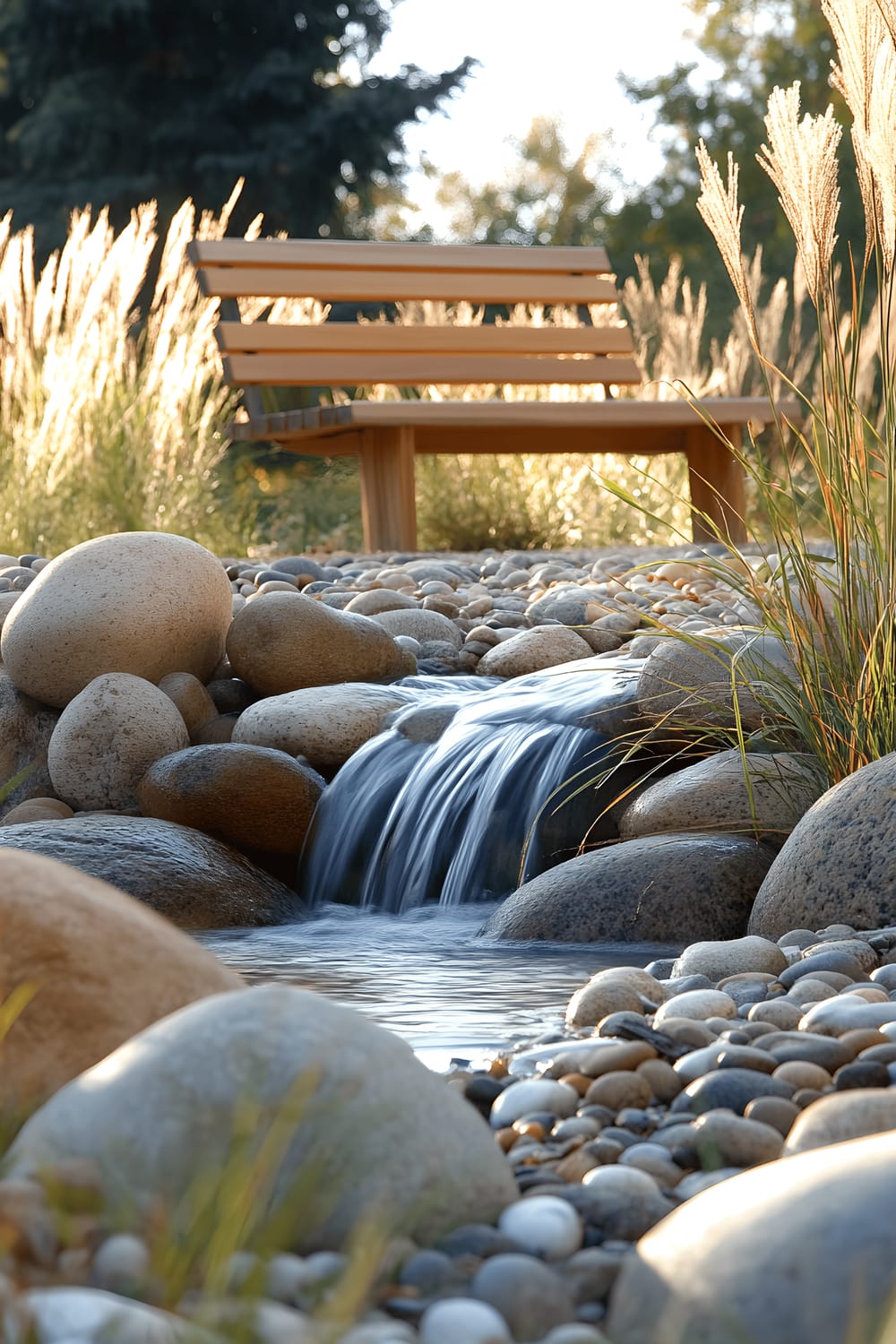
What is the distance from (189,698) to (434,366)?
3.66 metres

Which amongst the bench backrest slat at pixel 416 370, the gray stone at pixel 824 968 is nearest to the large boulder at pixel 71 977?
the gray stone at pixel 824 968

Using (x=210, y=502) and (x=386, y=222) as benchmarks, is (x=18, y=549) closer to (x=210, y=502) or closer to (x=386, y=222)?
(x=210, y=502)

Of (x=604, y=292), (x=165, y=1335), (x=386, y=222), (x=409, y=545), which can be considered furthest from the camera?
(x=386, y=222)

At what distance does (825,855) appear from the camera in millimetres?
3035

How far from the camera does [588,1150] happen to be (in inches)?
72.8

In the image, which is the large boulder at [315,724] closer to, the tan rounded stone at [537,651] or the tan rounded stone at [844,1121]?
the tan rounded stone at [537,651]

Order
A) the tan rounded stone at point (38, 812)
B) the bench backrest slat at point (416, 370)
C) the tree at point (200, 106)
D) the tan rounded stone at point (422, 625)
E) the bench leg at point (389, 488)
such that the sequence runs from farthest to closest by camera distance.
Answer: the tree at point (200, 106) → the bench backrest slat at point (416, 370) → the bench leg at point (389, 488) → the tan rounded stone at point (422, 625) → the tan rounded stone at point (38, 812)

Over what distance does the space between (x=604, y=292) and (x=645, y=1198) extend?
7.81 m

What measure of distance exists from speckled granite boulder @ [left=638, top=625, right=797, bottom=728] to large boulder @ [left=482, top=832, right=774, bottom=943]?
31 cm

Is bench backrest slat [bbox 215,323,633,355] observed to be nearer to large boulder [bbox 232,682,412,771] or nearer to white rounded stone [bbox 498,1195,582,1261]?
large boulder [bbox 232,682,412,771]

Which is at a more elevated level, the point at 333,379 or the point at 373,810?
the point at 333,379

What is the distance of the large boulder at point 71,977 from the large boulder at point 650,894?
1583 millimetres

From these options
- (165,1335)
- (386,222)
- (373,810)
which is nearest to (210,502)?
(373,810)

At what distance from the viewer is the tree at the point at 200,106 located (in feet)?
60.6
